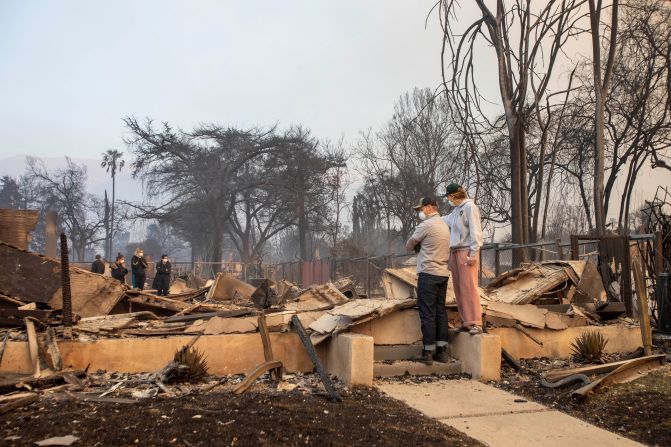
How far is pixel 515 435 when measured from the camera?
420cm

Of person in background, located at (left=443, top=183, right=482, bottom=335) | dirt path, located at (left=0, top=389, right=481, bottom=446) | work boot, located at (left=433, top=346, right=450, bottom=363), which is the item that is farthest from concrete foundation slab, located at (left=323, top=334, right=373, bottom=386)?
person in background, located at (left=443, top=183, right=482, bottom=335)

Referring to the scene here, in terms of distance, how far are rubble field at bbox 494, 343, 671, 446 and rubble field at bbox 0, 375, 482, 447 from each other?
53.7 inches

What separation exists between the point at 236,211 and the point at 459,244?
144ft

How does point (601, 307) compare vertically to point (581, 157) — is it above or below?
below

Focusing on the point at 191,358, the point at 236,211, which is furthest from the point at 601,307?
the point at 236,211

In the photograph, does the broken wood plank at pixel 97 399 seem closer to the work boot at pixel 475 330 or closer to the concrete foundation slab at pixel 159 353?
the concrete foundation slab at pixel 159 353

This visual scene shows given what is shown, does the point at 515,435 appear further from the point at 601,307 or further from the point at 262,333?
the point at 601,307

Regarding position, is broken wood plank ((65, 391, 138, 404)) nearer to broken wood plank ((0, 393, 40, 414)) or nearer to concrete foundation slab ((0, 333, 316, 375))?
broken wood plank ((0, 393, 40, 414))

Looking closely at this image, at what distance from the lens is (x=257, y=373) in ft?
18.3

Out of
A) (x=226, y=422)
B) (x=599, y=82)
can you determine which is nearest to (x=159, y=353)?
(x=226, y=422)

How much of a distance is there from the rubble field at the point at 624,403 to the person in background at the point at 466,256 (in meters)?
0.78

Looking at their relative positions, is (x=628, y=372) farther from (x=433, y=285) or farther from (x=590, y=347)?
(x=433, y=285)

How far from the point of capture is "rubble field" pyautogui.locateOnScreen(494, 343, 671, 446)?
171 inches

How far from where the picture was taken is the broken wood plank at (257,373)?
5208 millimetres
